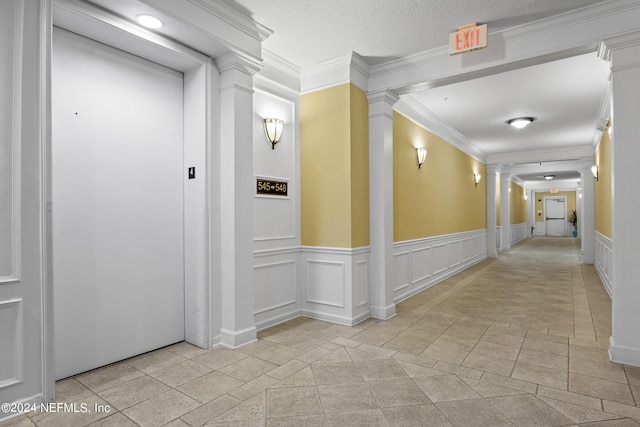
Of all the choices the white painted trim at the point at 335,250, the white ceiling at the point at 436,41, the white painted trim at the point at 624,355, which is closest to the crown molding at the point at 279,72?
the white ceiling at the point at 436,41

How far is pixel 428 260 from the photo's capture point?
6.51 m

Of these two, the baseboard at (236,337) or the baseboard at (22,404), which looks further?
the baseboard at (236,337)

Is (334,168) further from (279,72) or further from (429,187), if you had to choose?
Answer: (429,187)

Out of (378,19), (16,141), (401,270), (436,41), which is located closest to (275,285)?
(401,270)

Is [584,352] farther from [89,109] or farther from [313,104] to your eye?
[89,109]

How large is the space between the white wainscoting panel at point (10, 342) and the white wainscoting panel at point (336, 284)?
2849mm

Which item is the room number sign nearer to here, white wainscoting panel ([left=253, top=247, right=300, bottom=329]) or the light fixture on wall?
the light fixture on wall

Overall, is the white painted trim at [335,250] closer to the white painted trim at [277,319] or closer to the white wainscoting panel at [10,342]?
the white painted trim at [277,319]

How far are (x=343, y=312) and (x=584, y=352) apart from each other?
7.76 ft

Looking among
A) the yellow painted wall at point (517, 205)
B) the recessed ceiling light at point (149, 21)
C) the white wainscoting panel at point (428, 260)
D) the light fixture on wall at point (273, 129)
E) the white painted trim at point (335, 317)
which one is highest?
the recessed ceiling light at point (149, 21)

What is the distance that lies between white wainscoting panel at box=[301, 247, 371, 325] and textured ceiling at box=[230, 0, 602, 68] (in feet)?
7.49

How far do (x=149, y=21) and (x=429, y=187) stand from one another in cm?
519

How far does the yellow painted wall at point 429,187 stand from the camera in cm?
559

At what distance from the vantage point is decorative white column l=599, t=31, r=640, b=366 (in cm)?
299
